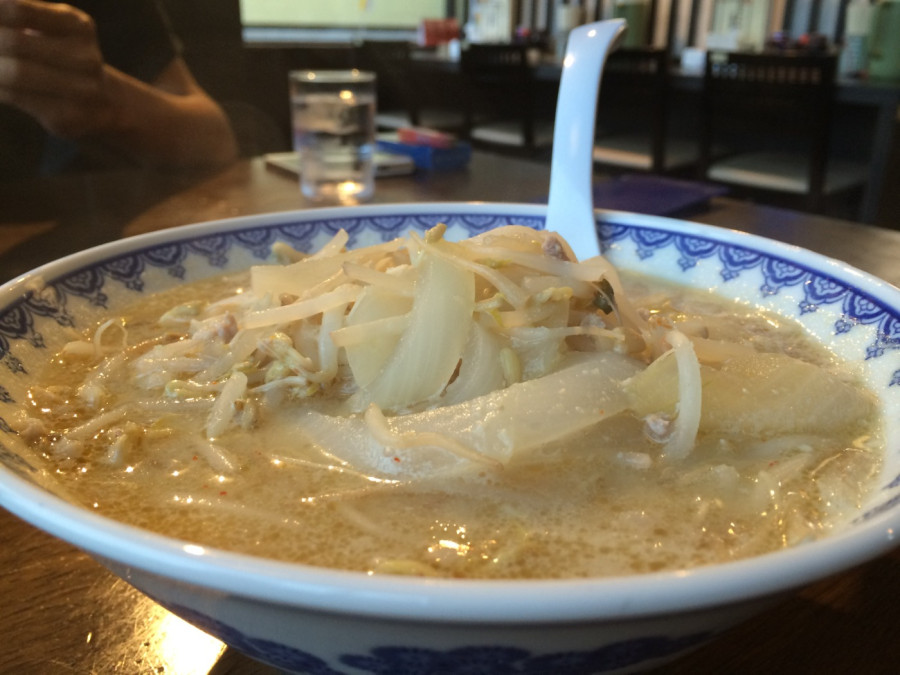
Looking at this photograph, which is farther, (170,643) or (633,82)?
(633,82)

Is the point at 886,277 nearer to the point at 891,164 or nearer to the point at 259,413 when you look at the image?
the point at 259,413

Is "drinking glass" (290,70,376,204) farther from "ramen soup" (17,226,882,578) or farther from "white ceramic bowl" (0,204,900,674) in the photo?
"white ceramic bowl" (0,204,900,674)

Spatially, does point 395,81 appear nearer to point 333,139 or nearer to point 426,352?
point 333,139

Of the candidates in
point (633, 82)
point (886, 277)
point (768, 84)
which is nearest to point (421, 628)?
point (886, 277)

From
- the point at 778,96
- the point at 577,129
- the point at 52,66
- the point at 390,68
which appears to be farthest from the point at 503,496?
the point at 390,68

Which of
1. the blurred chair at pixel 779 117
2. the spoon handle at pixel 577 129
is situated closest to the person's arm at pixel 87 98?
the spoon handle at pixel 577 129

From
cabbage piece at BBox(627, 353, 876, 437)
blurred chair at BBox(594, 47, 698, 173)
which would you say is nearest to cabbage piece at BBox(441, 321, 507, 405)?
cabbage piece at BBox(627, 353, 876, 437)
